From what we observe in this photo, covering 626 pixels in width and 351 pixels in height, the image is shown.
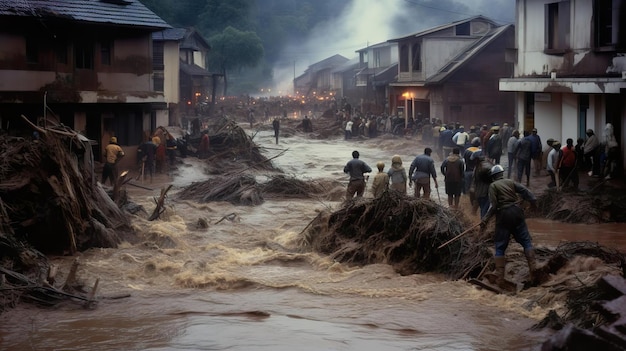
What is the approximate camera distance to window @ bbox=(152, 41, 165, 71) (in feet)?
161

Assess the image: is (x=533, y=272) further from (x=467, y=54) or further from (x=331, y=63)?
(x=331, y=63)

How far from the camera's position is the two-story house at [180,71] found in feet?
162

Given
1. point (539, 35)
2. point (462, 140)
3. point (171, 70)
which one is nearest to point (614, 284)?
point (462, 140)

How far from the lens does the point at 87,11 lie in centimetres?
2712

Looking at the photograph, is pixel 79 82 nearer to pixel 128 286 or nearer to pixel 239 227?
pixel 239 227

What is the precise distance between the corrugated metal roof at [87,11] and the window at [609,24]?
14.2 m

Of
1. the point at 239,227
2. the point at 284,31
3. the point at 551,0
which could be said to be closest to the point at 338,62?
the point at 284,31

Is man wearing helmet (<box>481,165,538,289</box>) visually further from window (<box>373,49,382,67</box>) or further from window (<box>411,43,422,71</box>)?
window (<box>373,49,382,67</box>)

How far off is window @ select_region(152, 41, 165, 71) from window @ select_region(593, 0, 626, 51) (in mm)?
30698

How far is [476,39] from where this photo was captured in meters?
44.9

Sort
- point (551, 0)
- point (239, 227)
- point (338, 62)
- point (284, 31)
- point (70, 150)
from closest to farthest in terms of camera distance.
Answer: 1. point (70, 150)
2. point (239, 227)
3. point (551, 0)
4. point (338, 62)
5. point (284, 31)

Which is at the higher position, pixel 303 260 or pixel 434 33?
pixel 434 33

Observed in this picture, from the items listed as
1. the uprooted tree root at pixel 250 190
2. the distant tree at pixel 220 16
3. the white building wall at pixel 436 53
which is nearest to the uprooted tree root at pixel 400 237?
the uprooted tree root at pixel 250 190

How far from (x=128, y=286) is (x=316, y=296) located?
3.01 m
